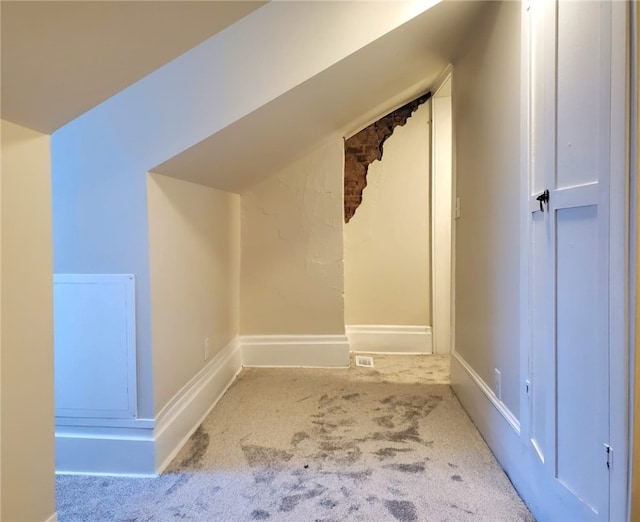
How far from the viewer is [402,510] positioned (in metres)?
1.41

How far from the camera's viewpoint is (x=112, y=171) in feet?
5.27

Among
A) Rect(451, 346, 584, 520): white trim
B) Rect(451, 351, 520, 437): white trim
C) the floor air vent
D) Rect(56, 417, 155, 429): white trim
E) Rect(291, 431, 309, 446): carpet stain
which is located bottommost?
Rect(291, 431, 309, 446): carpet stain

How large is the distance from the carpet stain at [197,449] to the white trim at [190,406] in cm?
3

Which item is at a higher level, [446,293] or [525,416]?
[446,293]

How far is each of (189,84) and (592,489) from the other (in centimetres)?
176

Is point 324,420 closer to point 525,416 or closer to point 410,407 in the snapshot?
point 410,407

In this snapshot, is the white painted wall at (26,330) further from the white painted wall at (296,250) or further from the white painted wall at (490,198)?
the white painted wall at (296,250)

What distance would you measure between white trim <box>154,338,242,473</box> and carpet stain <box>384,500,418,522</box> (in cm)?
91

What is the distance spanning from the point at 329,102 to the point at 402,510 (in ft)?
5.78

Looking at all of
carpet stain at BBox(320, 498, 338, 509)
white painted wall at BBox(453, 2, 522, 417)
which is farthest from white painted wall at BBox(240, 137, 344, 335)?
carpet stain at BBox(320, 498, 338, 509)

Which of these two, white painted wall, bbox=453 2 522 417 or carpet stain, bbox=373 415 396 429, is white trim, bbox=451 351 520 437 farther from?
carpet stain, bbox=373 415 396 429

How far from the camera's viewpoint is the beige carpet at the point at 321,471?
141 centimetres

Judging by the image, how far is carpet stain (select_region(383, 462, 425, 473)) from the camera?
1652 mm

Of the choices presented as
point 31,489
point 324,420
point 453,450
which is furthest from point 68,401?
point 453,450
